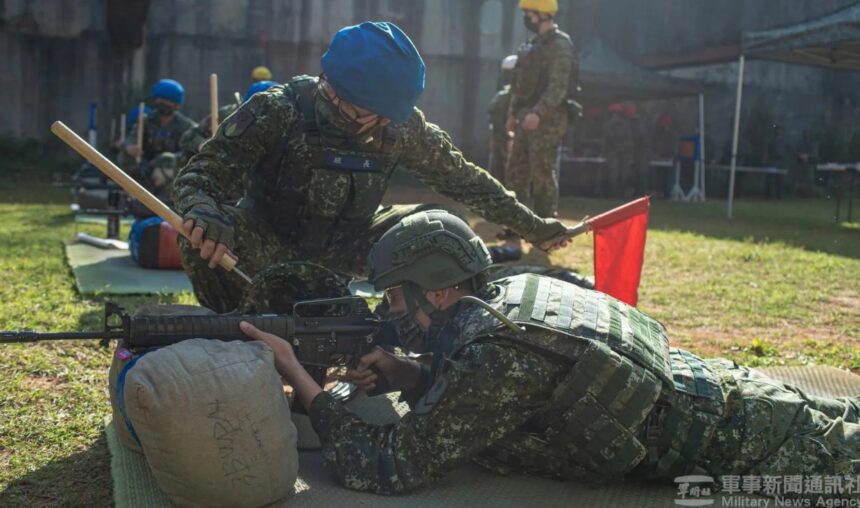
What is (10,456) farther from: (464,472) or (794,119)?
(794,119)

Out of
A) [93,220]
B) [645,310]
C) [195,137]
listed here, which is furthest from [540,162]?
[93,220]

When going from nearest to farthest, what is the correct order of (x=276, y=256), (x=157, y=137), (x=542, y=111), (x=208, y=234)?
(x=208, y=234), (x=276, y=256), (x=542, y=111), (x=157, y=137)

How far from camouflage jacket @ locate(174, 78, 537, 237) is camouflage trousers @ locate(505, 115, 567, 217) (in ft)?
14.8

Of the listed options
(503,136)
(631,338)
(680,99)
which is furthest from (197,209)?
(680,99)

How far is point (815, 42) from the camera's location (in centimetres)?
1216

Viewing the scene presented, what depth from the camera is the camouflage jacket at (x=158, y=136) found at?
10.1 meters

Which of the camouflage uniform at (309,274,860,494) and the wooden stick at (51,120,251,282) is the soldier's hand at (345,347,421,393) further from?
the wooden stick at (51,120,251,282)

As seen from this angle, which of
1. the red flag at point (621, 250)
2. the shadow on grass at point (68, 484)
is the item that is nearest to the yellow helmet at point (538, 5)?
the red flag at point (621, 250)

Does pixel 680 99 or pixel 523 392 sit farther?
pixel 680 99

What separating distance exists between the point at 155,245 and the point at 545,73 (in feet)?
14.4

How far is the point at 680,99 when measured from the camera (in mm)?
21609

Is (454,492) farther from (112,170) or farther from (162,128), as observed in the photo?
(162,128)

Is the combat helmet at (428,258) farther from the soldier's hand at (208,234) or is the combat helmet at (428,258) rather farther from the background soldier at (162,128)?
the background soldier at (162,128)

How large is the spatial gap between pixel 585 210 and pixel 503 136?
287 cm
